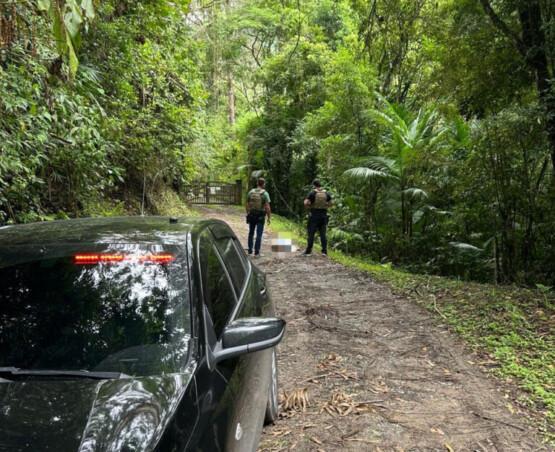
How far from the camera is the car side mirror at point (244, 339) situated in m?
2.23

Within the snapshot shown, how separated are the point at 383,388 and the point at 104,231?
9.30 ft

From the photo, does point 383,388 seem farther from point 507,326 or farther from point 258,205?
Result: point 258,205

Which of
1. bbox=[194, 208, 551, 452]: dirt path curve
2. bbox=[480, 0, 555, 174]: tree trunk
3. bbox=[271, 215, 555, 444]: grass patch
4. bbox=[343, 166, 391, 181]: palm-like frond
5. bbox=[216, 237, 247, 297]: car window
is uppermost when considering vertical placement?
bbox=[480, 0, 555, 174]: tree trunk

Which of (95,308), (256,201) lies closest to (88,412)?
(95,308)

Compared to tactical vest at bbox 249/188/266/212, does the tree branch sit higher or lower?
higher

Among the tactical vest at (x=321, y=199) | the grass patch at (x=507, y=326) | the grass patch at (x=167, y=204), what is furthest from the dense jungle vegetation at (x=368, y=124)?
the grass patch at (x=507, y=326)

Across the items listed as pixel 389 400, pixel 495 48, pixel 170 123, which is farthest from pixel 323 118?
pixel 389 400

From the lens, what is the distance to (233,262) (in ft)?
11.5

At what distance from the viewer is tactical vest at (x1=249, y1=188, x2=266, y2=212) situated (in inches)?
410

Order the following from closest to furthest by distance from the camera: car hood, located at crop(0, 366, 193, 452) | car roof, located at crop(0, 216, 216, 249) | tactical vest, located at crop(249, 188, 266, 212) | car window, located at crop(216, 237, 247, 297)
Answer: car hood, located at crop(0, 366, 193, 452) < car roof, located at crop(0, 216, 216, 249) < car window, located at crop(216, 237, 247, 297) < tactical vest, located at crop(249, 188, 266, 212)

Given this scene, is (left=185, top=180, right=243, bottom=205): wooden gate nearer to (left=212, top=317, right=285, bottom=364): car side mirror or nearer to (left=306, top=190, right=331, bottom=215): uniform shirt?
(left=306, top=190, right=331, bottom=215): uniform shirt

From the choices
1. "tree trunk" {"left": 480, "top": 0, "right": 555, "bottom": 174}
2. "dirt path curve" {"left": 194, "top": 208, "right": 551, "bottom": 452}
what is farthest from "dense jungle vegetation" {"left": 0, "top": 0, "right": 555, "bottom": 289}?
"dirt path curve" {"left": 194, "top": 208, "right": 551, "bottom": 452}

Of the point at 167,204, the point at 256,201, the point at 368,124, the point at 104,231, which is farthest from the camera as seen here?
the point at 167,204

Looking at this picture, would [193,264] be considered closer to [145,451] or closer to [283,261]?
[145,451]
